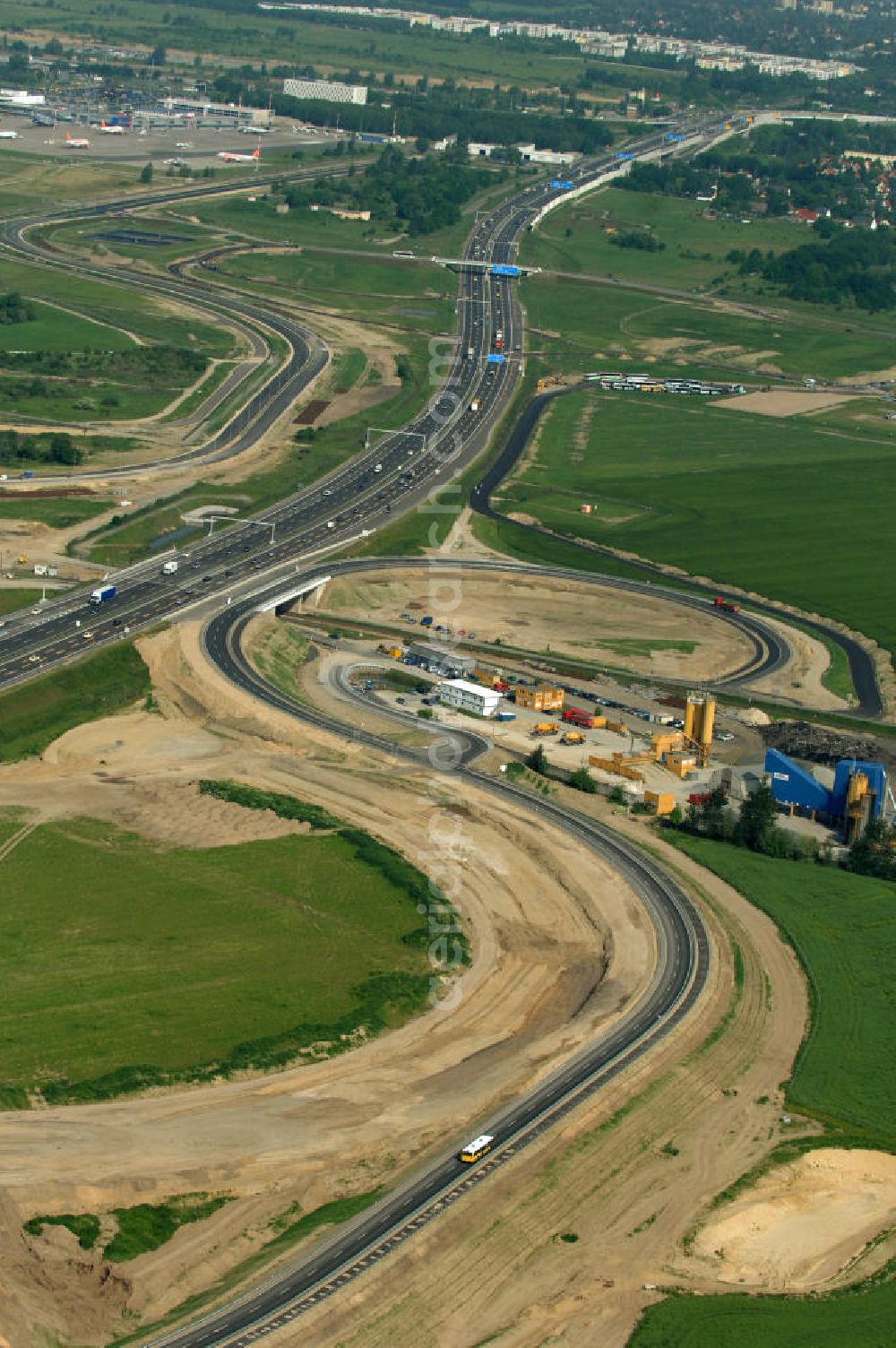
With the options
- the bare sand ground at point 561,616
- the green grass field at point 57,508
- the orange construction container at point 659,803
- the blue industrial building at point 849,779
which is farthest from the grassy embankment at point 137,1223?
the green grass field at point 57,508

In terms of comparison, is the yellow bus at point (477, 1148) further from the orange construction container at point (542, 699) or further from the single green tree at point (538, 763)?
the orange construction container at point (542, 699)

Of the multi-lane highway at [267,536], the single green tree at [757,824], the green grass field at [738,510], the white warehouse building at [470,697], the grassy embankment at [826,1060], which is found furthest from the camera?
the green grass field at [738,510]

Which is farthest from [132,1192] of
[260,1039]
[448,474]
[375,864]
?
[448,474]

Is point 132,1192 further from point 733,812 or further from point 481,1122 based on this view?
point 733,812

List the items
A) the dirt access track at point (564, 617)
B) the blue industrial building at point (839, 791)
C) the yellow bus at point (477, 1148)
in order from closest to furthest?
the yellow bus at point (477, 1148), the blue industrial building at point (839, 791), the dirt access track at point (564, 617)

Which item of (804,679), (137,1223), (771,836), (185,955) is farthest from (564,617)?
(137,1223)
